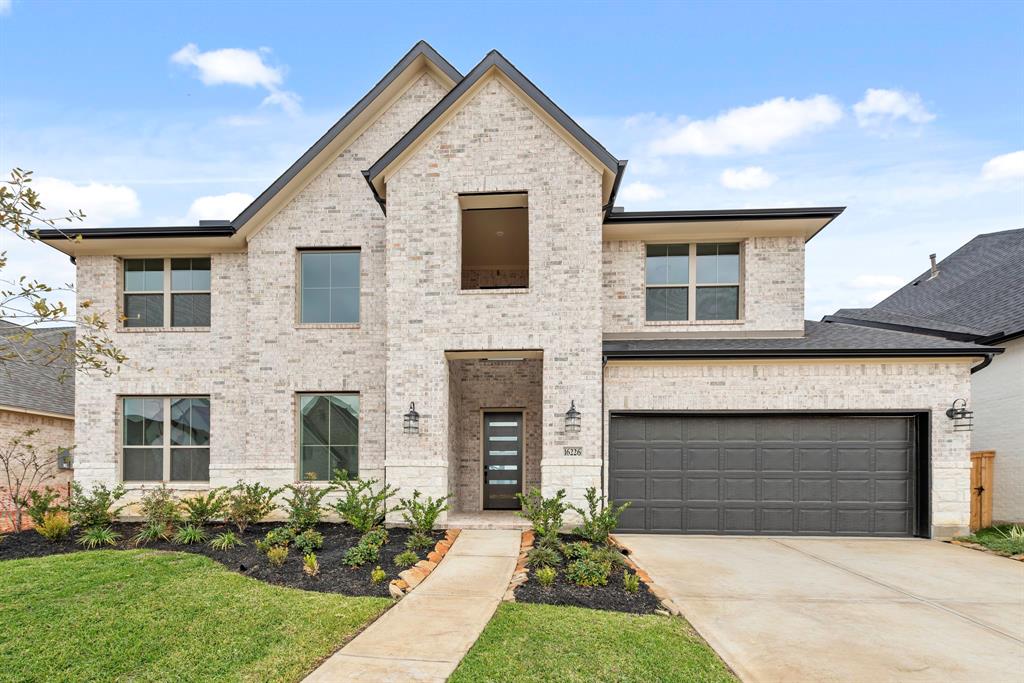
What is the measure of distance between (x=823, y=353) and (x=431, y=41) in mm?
10389

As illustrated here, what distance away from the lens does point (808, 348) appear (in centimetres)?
1062

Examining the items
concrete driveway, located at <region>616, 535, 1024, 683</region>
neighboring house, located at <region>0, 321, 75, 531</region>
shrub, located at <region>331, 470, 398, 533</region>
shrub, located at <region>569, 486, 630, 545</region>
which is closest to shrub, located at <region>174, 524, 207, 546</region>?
shrub, located at <region>331, 470, 398, 533</region>

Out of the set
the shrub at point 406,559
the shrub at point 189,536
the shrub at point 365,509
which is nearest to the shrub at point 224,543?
the shrub at point 189,536

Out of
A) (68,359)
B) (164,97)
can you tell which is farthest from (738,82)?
(68,359)

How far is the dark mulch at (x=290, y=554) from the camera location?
693cm

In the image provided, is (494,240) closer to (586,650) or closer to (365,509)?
(365,509)

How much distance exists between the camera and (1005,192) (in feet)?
59.4

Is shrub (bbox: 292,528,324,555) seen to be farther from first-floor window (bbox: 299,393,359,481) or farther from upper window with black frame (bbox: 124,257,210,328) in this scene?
upper window with black frame (bbox: 124,257,210,328)

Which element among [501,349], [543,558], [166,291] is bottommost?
[543,558]

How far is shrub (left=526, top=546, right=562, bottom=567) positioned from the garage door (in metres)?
3.34

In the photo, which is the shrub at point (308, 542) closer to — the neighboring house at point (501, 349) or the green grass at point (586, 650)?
the neighboring house at point (501, 349)

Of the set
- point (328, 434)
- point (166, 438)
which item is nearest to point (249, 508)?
point (328, 434)

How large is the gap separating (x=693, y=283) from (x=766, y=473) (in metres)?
4.29

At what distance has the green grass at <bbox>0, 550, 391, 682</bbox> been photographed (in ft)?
15.2
